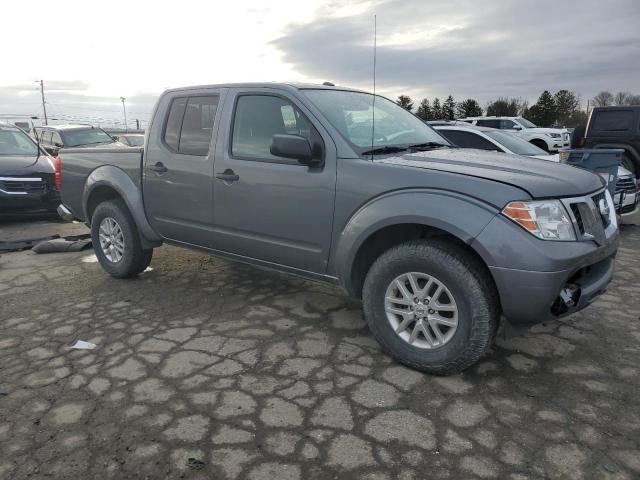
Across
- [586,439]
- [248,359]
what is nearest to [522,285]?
[586,439]

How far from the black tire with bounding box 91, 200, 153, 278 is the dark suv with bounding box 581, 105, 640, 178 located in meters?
9.99

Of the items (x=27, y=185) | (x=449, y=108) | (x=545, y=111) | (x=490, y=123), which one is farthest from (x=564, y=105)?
(x=27, y=185)

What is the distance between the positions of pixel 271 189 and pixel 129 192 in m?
1.80

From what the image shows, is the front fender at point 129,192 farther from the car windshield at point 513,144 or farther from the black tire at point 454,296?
the car windshield at point 513,144

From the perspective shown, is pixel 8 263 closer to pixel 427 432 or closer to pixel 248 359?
pixel 248 359

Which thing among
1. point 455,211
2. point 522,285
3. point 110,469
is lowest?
point 110,469

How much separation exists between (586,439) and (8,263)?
6.07 m

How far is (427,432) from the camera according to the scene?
2.57m

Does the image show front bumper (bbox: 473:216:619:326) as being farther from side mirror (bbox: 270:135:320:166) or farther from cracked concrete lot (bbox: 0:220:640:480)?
side mirror (bbox: 270:135:320:166)

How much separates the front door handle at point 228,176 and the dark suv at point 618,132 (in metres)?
9.72

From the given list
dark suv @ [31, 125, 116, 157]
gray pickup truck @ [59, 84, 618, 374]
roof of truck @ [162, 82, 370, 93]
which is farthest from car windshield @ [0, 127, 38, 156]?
roof of truck @ [162, 82, 370, 93]

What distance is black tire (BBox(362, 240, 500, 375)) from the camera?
289 centimetres

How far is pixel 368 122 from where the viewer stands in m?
3.86

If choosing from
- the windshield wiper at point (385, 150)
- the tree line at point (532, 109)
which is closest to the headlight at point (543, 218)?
the windshield wiper at point (385, 150)
